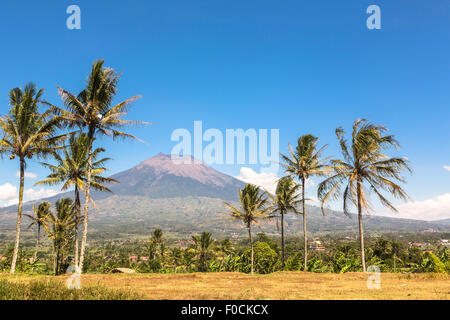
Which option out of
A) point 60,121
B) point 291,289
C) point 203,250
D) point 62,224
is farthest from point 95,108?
point 203,250

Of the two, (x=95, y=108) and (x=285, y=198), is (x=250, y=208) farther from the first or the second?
(x=95, y=108)

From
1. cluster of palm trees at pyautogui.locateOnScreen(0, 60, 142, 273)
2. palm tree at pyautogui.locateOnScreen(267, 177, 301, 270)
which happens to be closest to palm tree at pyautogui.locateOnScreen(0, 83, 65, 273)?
cluster of palm trees at pyautogui.locateOnScreen(0, 60, 142, 273)

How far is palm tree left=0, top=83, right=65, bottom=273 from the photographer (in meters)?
18.8

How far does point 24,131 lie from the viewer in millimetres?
19234

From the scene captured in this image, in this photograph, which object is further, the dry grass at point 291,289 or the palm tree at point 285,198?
the palm tree at point 285,198

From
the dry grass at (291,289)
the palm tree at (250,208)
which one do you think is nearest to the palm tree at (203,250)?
the palm tree at (250,208)

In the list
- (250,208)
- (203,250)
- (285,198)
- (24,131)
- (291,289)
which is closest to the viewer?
(291,289)

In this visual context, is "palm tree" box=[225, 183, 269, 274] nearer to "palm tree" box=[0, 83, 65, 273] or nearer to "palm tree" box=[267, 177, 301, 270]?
"palm tree" box=[267, 177, 301, 270]

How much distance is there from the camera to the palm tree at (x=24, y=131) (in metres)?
18.8

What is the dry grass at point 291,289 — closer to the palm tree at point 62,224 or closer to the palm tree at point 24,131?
the palm tree at point 24,131
